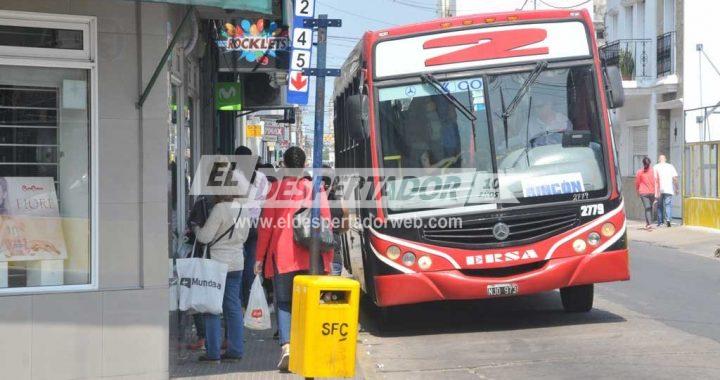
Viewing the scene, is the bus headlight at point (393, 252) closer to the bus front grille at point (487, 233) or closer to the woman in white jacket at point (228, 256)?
the bus front grille at point (487, 233)

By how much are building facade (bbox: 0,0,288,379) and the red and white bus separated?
3.00 metres

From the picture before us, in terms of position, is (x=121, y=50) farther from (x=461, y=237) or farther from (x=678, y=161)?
(x=678, y=161)

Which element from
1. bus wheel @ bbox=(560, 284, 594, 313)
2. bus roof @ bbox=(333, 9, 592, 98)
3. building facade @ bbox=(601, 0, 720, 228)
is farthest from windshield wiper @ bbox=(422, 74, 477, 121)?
building facade @ bbox=(601, 0, 720, 228)

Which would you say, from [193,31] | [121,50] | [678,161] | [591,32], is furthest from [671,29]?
[121,50]

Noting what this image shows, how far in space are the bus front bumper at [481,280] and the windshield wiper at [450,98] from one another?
5.51 ft

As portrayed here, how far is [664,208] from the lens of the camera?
24.0m

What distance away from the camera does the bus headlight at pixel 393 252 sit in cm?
952

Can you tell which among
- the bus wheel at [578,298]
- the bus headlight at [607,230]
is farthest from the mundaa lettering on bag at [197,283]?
the bus wheel at [578,298]

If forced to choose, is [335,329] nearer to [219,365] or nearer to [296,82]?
[219,365]

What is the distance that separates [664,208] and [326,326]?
772 inches

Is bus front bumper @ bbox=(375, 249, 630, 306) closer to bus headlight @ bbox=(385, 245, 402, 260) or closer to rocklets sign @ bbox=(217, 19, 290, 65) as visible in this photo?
bus headlight @ bbox=(385, 245, 402, 260)

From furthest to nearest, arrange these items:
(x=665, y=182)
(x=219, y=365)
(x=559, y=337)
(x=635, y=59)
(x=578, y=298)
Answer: (x=635, y=59)
(x=665, y=182)
(x=578, y=298)
(x=559, y=337)
(x=219, y=365)

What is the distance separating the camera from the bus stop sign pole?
20.8 ft

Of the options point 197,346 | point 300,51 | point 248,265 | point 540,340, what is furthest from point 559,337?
point 300,51
